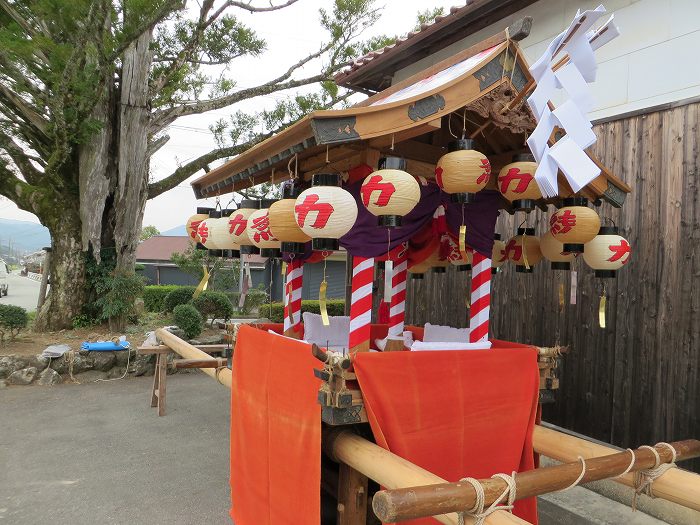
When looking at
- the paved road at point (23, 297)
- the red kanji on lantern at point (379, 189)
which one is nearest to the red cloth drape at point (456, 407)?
the red kanji on lantern at point (379, 189)

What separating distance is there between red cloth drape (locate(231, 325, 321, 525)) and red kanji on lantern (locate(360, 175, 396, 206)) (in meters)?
1.00

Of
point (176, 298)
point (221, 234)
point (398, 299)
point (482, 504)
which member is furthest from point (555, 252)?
point (176, 298)

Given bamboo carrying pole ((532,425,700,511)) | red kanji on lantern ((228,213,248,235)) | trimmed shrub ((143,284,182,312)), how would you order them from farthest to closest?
trimmed shrub ((143,284,182,312)) → red kanji on lantern ((228,213,248,235)) → bamboo carrying pole ((532,425,700,511))

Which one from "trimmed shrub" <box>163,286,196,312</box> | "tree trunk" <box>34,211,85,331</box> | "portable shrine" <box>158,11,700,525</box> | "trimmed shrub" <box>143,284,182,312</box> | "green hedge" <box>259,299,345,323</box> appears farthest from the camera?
"trimmed shrub" <box>143,284,182,312</box>

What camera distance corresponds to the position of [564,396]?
16.3ft

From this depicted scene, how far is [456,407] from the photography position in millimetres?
2838

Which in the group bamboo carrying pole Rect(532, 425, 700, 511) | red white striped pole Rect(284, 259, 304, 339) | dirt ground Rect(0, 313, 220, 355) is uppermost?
red white striped pole Rect(284, 259, 304, 339)

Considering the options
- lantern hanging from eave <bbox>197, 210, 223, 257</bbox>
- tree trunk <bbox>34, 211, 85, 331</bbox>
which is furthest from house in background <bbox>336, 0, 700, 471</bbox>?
tree trunk <bbox>34, 211, 85, 331</bbox>

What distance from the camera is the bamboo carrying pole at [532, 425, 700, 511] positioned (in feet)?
6.90

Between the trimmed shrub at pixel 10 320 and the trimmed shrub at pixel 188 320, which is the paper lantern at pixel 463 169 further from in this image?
the trimmed shrub at pixel 10 320

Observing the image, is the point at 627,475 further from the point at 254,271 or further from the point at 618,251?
the point at 254,271

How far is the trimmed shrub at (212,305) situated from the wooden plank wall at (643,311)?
9016 millimetres

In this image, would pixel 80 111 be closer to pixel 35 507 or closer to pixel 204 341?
pixel 204 341

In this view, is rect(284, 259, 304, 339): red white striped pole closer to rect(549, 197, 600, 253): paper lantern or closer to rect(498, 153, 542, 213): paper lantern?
rect(498, 153, 542, 213): paper lantern
